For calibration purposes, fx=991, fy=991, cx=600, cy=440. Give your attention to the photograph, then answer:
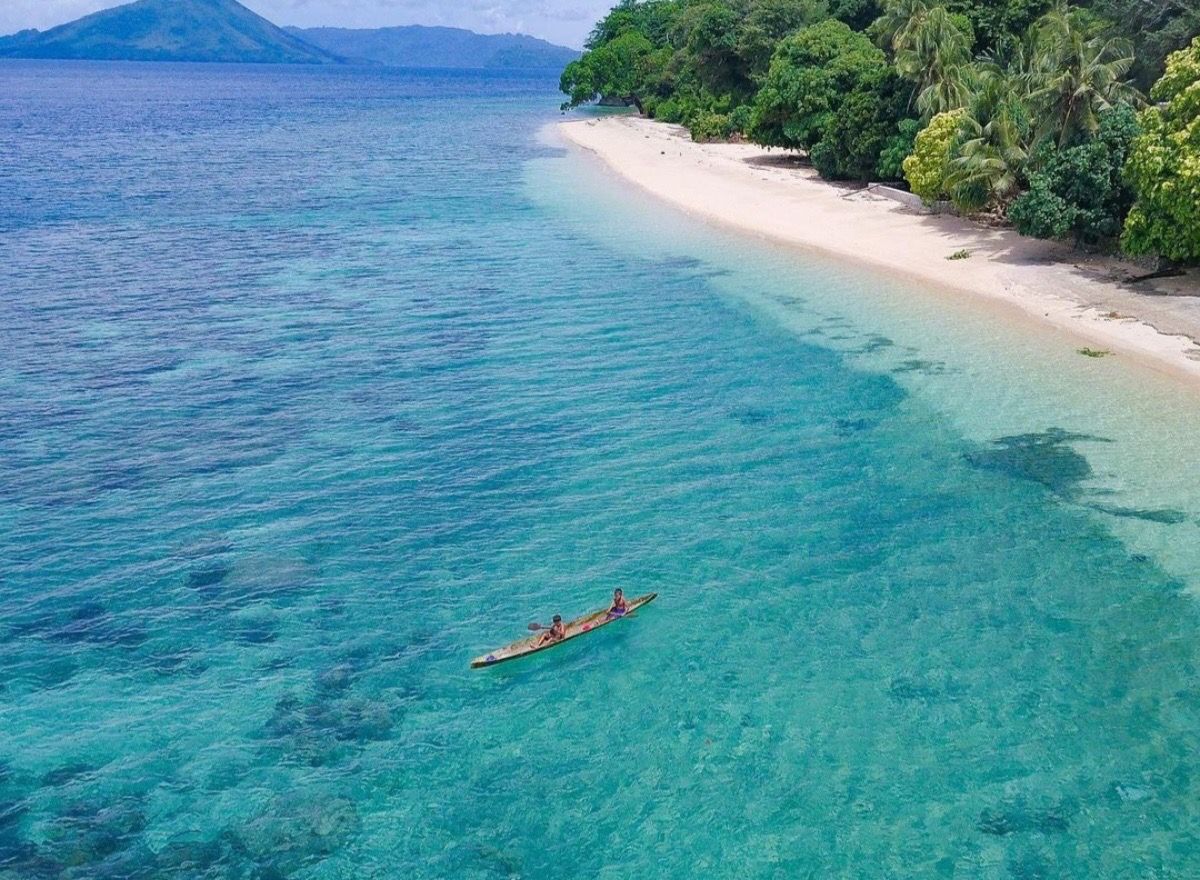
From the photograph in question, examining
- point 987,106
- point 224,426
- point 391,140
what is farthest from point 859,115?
point 391,140

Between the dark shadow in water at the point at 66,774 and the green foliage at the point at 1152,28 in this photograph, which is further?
the green foliage at the point at 1152,28

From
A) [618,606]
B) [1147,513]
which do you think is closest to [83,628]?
[618,606]

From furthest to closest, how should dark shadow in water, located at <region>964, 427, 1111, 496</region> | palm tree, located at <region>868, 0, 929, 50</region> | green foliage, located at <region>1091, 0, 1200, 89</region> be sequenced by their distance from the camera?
palm tree, located at <region>868, 0, 929, 50</region> → green foliage, located at <region>1091, 0, 1200, 89</region> → dark shadow in water, located at <region>964, 427, 1111, 496</region>

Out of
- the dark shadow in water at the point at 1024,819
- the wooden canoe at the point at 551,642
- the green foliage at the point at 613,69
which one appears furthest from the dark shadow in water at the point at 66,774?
the green foliage at the point at 613,69

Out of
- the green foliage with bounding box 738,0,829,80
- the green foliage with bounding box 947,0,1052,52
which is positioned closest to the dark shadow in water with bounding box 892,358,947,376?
the green foliage with bounding box 947,0,1052,52

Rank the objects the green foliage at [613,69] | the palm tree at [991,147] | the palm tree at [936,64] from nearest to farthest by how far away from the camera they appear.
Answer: the palm tree at [991,147] → the palm tree at [936,64] → the green foliage at [613,69]

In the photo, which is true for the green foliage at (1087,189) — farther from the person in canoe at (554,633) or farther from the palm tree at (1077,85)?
the person in canoe at (554,633)

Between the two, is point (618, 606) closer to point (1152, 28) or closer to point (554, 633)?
point (554, 633)

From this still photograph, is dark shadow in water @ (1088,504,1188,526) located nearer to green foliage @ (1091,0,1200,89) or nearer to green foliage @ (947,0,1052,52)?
green foliage @ (1091,0,1200,89)
